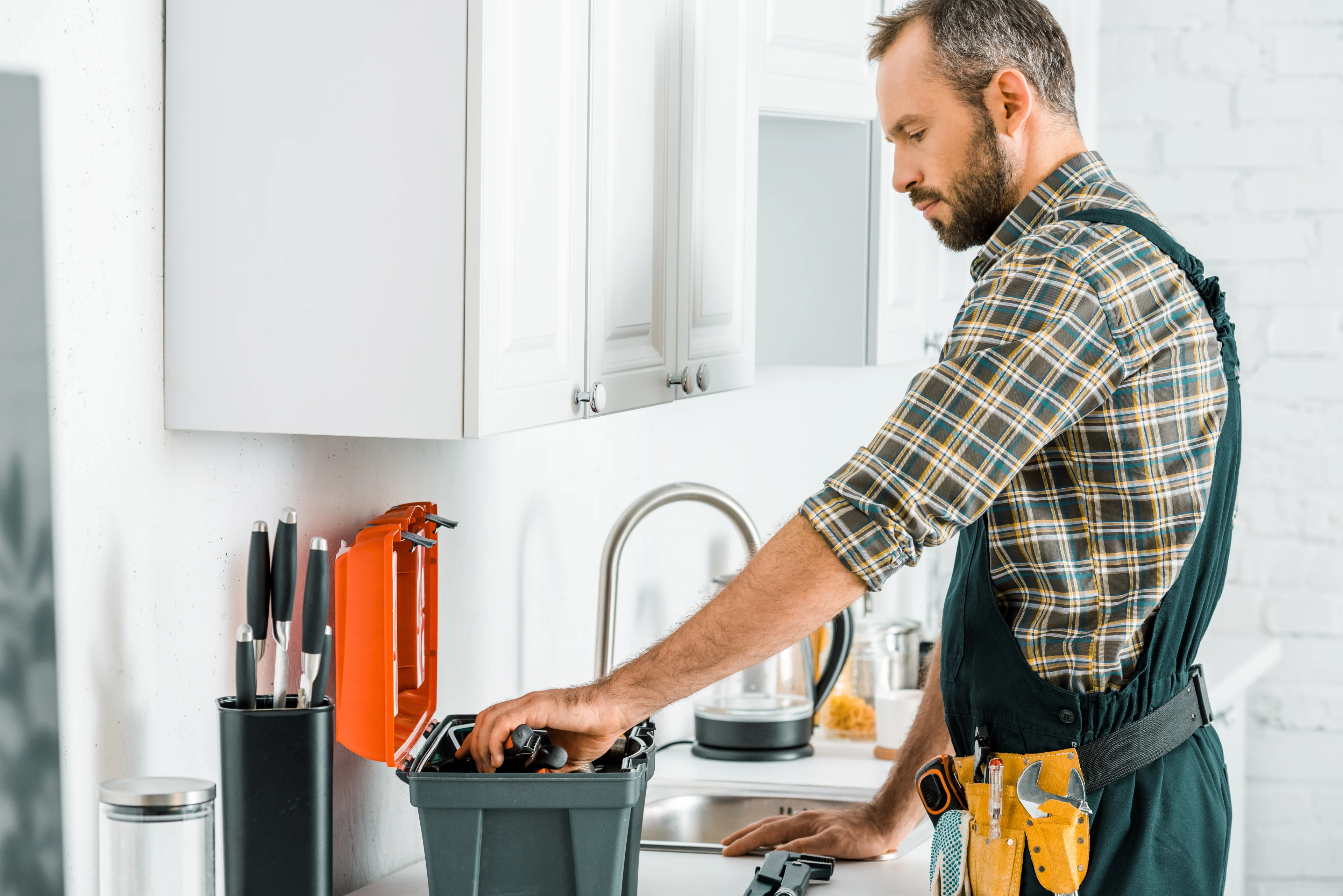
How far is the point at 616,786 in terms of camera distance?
4.30ft

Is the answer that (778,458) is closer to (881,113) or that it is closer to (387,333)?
(881,113)

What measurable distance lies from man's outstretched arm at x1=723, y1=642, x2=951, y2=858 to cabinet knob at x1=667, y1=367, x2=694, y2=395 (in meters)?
0.43

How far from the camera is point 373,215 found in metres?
1.25

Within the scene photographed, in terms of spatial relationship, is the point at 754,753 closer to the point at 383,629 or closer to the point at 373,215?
the point at 383,629

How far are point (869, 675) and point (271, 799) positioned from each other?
1548 millimetres

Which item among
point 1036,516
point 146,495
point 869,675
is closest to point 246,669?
point 146,495

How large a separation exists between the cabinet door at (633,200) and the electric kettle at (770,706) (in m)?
0.78

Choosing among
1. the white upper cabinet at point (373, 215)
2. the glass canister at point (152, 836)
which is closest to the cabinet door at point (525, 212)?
the white upper cabinet at point (373, 215)

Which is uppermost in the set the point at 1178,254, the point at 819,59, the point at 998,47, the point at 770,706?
the point at 819,59

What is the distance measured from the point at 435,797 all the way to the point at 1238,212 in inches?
108

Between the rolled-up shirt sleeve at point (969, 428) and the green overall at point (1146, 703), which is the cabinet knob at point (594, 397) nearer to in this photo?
the rolled-up shirt sleeve at point (969, 428)

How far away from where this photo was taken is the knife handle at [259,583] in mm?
1345

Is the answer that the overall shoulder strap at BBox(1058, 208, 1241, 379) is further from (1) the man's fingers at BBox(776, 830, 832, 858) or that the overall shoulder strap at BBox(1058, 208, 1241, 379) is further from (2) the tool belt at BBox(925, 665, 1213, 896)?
(1) the man's fingers at BBox(776, 830, 832, 858)

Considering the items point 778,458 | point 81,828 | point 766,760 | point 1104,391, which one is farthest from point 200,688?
point 778,458
